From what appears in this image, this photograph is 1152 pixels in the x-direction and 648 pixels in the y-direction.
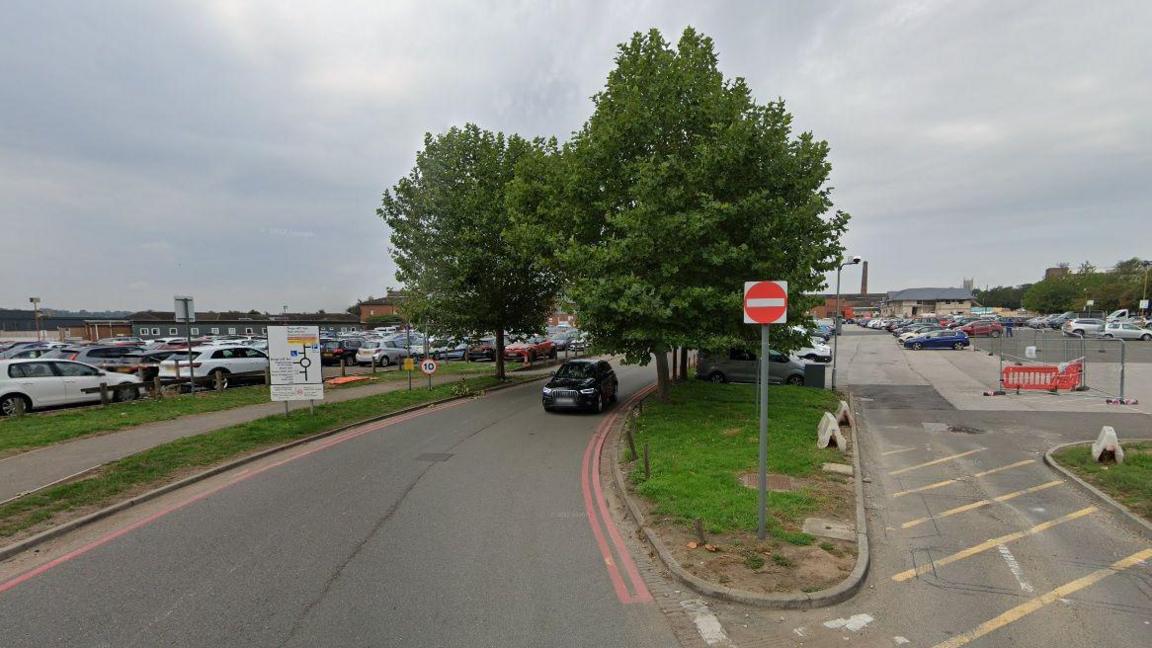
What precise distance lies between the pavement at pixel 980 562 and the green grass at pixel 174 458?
8374 mm

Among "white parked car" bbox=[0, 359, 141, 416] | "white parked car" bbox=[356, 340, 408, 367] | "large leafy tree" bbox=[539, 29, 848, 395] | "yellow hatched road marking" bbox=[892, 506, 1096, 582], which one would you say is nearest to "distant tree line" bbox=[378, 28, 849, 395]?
"large leafy tree" bbox=[539, 29, 848, 395]

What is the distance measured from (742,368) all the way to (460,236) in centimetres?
1256

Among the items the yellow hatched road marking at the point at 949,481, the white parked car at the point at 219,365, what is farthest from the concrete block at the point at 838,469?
the white parked car at the point at 219,365

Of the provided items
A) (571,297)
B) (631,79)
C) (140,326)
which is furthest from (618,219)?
(140,326)

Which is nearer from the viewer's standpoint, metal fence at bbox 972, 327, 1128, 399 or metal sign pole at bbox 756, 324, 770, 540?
metal sign pole at bbox 756, 324, 770, 540

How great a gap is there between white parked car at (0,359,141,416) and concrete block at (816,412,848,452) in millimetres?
19465

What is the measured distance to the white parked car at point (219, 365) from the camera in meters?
19.2

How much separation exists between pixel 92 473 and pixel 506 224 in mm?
13424

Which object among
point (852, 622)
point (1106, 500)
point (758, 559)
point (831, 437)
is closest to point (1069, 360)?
point (831, 437)

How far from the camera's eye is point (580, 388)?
15.2 metres

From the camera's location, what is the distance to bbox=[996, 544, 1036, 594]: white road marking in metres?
5.01

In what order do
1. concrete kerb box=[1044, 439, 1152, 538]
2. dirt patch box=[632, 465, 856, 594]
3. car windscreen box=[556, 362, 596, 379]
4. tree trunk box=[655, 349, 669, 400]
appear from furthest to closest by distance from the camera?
1. car windscreen box=[556, 362, 596, 379]
2. tree trunk box=[655, 349, 669, 400]
3. concrete kerb box=[1044, 439, 1152, 538]
4. dirt patch box=[632, 465, 856, 594]

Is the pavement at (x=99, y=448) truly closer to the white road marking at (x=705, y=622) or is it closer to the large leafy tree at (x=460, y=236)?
the large leafy tree at (x=460, y=236)

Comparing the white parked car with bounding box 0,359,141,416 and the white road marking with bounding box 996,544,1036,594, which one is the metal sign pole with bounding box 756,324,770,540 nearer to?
the white road marking with bounding box 996,544,1036,594
